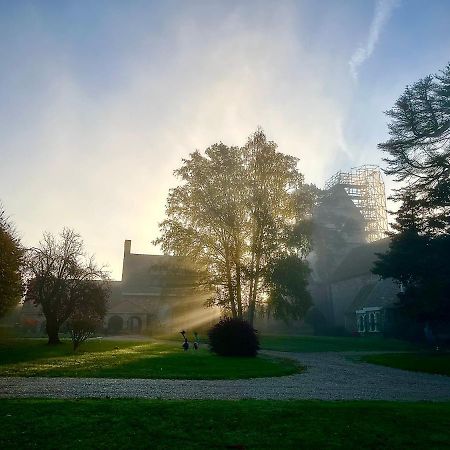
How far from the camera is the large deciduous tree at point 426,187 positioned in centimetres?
2508

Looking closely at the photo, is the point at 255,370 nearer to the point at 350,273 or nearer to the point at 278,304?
the point at 278,304

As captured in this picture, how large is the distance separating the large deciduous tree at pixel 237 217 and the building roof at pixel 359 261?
2901cm

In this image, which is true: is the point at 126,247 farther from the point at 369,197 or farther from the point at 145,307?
the point at 369,197

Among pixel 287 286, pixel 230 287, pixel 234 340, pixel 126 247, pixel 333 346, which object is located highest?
pixel 126 247

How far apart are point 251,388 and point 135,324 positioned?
5174cm

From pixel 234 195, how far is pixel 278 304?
8.59 m

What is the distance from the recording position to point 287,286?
1193 inches

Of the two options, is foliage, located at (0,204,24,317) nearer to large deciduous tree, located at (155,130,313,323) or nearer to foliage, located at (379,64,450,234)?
large deciduous tree, located at (155,130,313,323)

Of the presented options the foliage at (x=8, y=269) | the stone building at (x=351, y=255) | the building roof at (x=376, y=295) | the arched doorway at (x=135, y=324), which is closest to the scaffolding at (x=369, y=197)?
the stone building at (x=351, y=255)

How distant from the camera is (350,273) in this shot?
60.7 meters

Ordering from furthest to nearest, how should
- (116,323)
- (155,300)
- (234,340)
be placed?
(155,300) < (116,323) < (234,340)

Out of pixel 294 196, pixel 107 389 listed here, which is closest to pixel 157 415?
pixel 107 389

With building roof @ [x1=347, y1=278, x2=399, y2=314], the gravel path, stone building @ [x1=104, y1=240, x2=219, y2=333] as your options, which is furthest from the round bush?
building roof @ [x1=347, y1=278, x2=399, y2=314]

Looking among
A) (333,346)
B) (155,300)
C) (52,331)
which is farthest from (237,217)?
(155,300)
